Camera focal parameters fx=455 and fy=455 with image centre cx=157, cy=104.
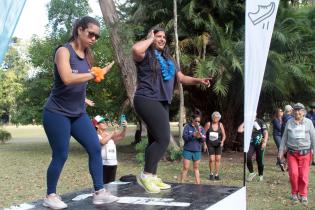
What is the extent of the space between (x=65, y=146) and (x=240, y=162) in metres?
11.4

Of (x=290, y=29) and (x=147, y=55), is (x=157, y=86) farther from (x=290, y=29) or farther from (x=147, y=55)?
(x=290, y=29)

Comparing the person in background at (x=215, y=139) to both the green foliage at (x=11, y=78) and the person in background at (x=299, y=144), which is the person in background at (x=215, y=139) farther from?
the green foliage at (x=11, y=78)

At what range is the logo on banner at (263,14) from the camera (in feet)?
20.3

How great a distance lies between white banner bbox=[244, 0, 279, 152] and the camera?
6.17 meters

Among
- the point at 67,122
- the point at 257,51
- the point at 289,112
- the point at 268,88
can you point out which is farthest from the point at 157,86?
the point at 268,88

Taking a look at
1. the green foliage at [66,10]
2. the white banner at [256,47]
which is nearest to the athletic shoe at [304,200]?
the white banner at [256,47]

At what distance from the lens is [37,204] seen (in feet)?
14.6

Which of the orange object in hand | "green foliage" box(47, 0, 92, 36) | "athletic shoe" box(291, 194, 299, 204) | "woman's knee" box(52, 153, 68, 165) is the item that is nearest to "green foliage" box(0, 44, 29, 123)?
→ "green foliage" box(47, 0, 92, 36)

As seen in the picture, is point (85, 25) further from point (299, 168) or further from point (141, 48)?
point (299, 168)

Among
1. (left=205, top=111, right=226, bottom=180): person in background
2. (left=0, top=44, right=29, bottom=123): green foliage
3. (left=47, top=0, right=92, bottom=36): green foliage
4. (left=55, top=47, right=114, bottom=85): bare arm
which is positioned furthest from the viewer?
(left=0, top=44, right=29, bottom=123): green foliage

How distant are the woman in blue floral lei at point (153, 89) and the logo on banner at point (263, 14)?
6.23 ft

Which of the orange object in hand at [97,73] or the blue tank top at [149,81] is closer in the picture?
the orange object in hand at [97,73]

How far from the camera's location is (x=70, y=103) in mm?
4137

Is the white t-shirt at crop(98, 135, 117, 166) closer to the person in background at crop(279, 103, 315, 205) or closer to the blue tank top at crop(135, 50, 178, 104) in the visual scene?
the blue tank top at crop(135, 50, 178, 104)
